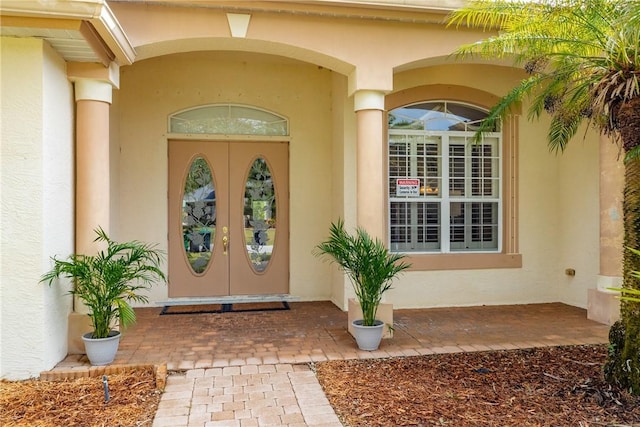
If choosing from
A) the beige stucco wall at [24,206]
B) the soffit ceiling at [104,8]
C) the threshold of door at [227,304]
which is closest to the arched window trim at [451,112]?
the soffit ceiling at [104,8]

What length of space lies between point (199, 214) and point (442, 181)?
3846mm

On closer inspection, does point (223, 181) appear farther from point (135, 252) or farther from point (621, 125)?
point (621, 125)

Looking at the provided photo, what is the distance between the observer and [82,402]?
3717 mm

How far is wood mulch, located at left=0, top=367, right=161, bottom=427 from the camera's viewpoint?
342 centimetres

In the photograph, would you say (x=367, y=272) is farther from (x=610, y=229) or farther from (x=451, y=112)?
(x=451, y=112)

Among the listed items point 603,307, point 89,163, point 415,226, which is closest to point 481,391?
point 603,307

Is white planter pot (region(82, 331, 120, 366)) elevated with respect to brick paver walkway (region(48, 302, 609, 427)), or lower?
elevated

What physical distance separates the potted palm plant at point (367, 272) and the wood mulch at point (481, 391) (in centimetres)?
34

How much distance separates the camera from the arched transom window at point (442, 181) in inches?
279

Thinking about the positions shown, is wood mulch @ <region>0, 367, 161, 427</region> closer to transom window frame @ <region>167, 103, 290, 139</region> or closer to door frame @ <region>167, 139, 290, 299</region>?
door frame @ <region>167, 139, 290, 299</region>

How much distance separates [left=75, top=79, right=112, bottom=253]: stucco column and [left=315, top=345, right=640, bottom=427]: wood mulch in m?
2.76

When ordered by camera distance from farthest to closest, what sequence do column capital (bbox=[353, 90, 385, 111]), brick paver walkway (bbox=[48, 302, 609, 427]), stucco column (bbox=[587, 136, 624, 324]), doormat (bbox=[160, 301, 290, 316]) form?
1. doormat (bbox=[160, 301, 290, 316])
2. stucco column (bbox=[587, 136, 624, 324])
3. column capital (bbox=[353, 90, 385, 111])
4. brick paver walkway (bbox=[48, 302, 609, 427])

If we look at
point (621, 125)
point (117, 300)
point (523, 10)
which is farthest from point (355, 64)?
point (117, 300)

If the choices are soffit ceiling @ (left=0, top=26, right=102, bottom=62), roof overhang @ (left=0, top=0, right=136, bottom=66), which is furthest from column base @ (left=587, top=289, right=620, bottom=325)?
soffit ceiling @ (left=0, top=26, right=102, bottom=62)
